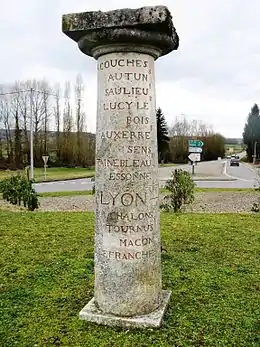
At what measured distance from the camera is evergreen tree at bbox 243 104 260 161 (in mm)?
80250

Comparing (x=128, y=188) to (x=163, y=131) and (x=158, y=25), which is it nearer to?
(x=158, y=25)

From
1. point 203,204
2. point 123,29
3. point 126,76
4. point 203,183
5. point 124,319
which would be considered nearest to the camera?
point 123,29

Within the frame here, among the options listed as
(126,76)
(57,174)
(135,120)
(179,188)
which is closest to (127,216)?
(135,120)

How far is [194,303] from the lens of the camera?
444 centimetres

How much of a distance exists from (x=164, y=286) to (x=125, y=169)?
6.04 feet

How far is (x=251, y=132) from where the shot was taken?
81.2 m

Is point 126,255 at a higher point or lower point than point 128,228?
lower

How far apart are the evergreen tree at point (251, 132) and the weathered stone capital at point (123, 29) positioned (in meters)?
78.7

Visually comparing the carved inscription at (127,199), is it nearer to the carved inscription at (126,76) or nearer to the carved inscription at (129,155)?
the carved inscription at (129,155)

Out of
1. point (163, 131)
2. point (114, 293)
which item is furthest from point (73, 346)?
point (163, 131)

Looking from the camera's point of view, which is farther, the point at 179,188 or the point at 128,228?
the point at 179,188

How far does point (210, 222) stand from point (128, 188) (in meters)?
5.66

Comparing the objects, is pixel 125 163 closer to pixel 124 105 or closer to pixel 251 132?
pixel 124 105

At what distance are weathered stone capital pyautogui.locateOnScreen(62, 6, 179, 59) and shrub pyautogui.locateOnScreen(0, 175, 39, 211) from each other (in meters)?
9.14
